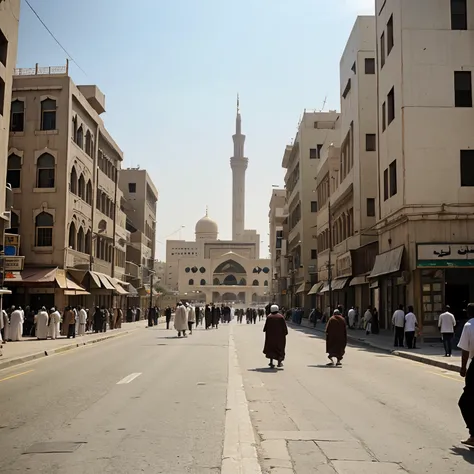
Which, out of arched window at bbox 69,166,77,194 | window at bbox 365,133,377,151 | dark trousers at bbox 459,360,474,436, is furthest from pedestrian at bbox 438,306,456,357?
arched window at bbox 69,166,77,194

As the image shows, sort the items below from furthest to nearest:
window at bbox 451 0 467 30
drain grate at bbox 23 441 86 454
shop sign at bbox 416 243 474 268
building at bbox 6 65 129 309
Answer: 1. building at bbox 6 65 129 309
2. window at bbox 451 0 467 30
3. shop sign at bbox 416 243 474 268
4. drain grate at bbox 23 441 86 454

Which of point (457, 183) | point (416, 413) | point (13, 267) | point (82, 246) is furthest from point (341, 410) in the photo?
point (82, 246)

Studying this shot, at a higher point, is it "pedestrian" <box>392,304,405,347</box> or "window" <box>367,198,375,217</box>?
"window" <box>367,198,375,217</box>

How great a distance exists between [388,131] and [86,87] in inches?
966

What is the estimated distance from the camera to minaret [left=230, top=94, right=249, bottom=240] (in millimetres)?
162375

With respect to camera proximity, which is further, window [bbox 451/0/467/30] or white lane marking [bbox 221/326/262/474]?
window [bbox 451/0/467/30]

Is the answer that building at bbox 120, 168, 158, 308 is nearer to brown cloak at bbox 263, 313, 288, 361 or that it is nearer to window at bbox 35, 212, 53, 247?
window at bbox 35, 212, 53, 247

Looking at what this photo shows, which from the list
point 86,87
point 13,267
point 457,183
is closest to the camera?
point 13,267

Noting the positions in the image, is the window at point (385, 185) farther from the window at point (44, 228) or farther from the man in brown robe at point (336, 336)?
the window at point (44, 228)

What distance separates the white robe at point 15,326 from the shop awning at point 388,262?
54.7ft

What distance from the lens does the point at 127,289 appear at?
5800cm

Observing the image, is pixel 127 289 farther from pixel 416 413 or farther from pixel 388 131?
pixel 416 413

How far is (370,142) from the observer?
43.2 m

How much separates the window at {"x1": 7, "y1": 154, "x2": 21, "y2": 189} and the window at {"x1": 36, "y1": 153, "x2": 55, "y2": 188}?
106 centimetres
